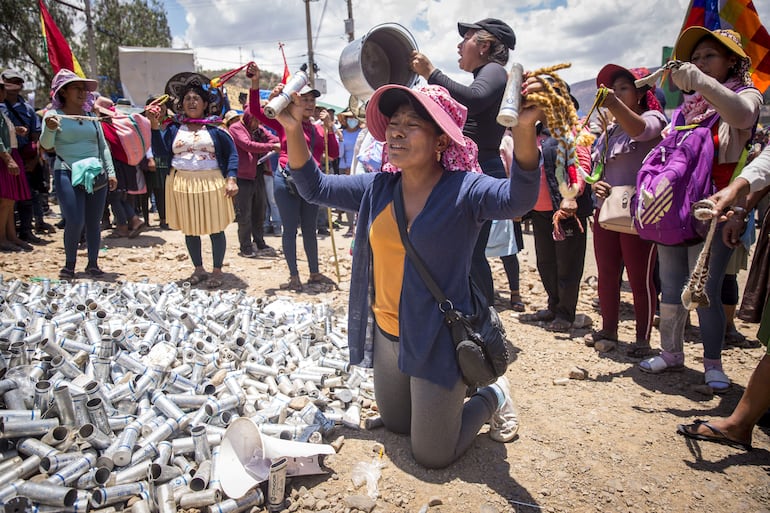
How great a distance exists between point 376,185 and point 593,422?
7.55 feet

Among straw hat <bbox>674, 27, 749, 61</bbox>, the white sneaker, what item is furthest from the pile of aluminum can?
straw hat <bbox>674, 27, 749, 61</bbox>

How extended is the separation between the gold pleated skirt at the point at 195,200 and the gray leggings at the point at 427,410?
13.5 feet

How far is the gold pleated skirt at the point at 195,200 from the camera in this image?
6395 mm

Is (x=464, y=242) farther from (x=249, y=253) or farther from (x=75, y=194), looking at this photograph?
(x=249, y=253)

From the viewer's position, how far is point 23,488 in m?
2.45

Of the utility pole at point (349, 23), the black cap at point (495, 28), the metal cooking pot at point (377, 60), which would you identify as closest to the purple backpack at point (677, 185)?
the black cap at point (495, 28)

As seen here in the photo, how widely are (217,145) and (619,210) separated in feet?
15.9

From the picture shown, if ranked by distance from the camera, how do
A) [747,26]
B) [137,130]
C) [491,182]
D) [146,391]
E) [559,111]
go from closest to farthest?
[559,111]
[491,182]
[146,391]
[747,26]
[137,130]

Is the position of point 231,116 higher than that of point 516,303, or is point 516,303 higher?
point 231,116

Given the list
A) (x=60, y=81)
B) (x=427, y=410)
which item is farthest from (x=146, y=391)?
(x=60, y=81)

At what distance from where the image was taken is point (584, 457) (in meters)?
3.13

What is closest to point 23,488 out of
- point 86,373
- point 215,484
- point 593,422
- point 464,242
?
point 215,484

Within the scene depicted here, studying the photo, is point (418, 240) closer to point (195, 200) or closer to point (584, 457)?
point (584, 457)

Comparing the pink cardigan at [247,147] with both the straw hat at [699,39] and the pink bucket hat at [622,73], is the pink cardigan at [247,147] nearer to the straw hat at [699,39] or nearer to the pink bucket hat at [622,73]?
the pink bucket hat at [622,73]
